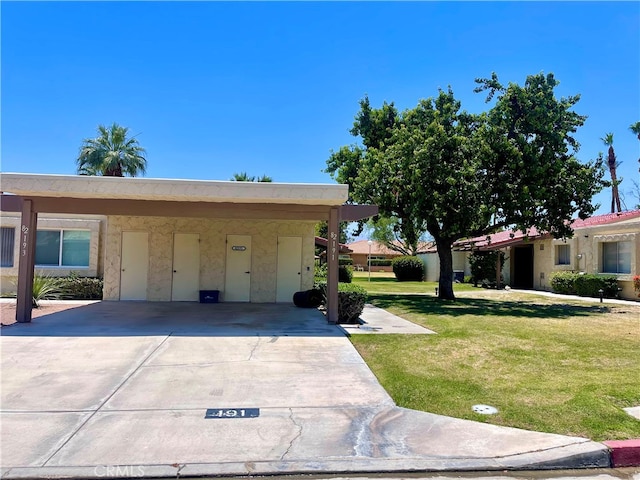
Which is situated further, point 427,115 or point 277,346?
point 427,115

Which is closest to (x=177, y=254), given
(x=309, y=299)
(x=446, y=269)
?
(x=309, y=299)

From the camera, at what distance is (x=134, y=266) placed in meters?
16.6

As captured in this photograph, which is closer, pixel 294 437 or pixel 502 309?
pixel 294 437

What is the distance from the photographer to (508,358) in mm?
8625

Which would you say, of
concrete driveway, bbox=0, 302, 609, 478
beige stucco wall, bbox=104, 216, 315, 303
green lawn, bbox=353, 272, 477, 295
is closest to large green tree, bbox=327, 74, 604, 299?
beige stucco wall, bbox=104, 216, 315, 303

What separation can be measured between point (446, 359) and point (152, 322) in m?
7.22

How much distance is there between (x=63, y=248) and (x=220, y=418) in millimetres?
15045

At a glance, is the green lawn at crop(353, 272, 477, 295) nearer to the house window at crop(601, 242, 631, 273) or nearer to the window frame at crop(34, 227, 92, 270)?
the house window at crop(601, 242, 631, 273)

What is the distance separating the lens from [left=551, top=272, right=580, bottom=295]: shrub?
2312cm

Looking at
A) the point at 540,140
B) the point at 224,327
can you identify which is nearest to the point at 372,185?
the point at 540,140

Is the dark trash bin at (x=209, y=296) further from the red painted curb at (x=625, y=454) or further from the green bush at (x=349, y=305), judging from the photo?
the red painted curb at (x=625, y=454)

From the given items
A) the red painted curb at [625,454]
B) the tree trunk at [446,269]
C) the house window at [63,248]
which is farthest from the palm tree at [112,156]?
the red painted curb at [625,454]

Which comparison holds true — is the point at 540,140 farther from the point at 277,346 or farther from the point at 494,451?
the point at 494,451

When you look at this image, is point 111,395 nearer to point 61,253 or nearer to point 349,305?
point 349,305
